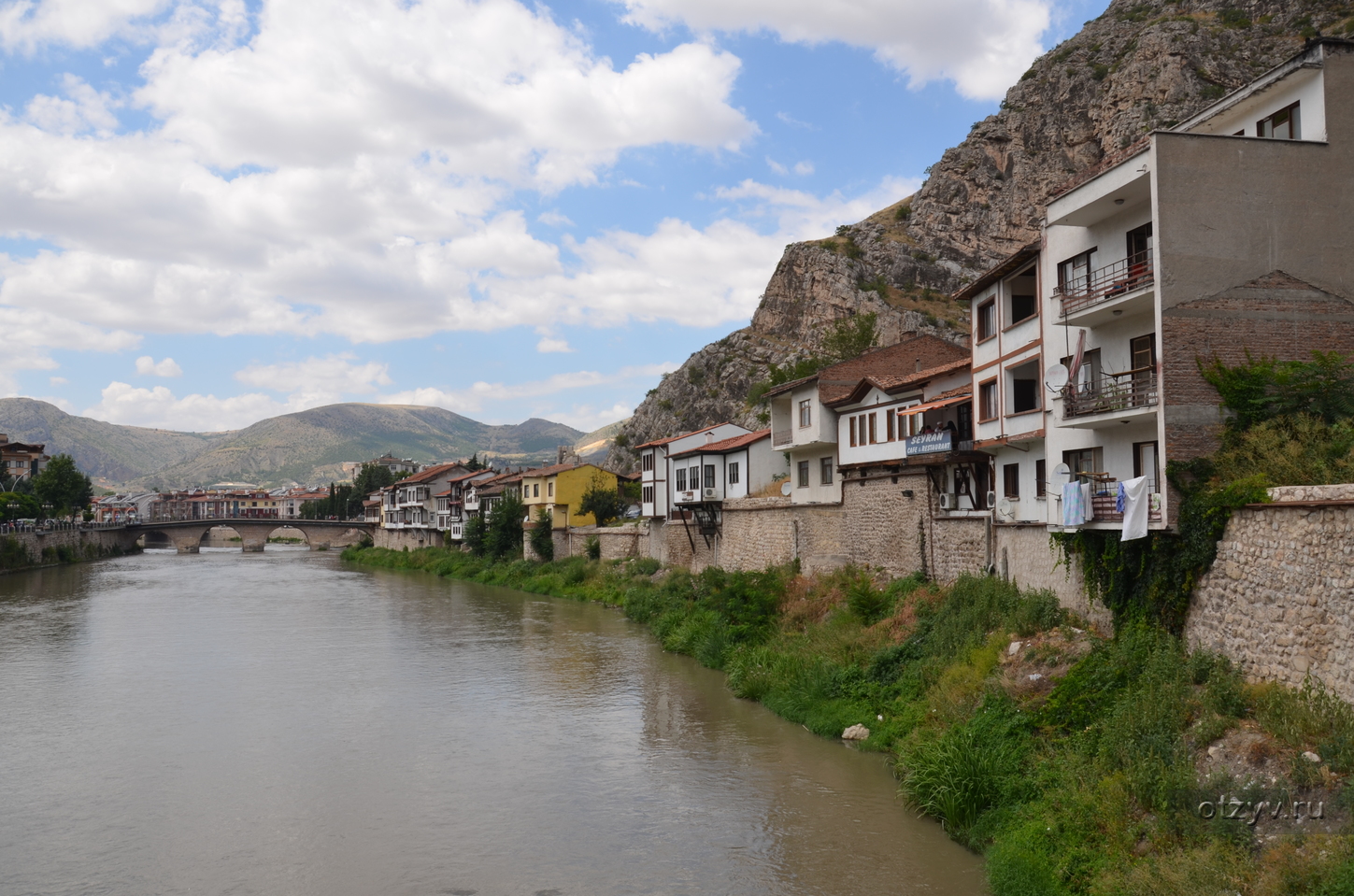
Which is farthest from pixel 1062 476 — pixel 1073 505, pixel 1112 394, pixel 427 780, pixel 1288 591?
pixel 427 780

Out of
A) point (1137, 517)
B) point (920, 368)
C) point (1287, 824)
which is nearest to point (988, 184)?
point (920, 368)

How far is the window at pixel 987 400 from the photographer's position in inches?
973

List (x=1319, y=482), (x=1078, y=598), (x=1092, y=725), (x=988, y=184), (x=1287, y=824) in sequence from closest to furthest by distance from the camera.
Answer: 1. (x=1287, y=824)
2. (x=1319, y=482)
3. (x=1092, y=725)
4. (x=1078, y=598)
5. (x=988, y=184)

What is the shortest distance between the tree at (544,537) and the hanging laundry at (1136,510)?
49464mm

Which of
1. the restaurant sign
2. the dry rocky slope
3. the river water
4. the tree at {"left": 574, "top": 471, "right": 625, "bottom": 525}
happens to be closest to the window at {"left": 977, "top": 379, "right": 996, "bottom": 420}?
the restaurant sign

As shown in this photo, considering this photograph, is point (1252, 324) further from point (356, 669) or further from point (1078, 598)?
point (356, 669)

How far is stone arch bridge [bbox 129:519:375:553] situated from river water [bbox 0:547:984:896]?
85.1 meters

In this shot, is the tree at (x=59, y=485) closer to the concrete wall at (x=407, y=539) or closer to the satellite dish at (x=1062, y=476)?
the concrete wall at (x=407, y=539)

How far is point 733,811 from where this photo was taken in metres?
16.6

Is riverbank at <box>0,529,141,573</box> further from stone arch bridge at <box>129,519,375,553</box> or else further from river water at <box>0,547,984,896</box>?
river water at <box>0,547,984,896</box>

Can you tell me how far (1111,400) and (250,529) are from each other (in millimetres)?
122578

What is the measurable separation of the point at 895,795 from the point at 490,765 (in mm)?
8501

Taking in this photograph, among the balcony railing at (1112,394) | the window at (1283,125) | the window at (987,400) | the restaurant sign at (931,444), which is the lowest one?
the restaurant sign at (931,444)

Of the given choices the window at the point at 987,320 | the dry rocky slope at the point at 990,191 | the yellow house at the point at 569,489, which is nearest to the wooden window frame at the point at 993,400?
the window at the point at 987,320
